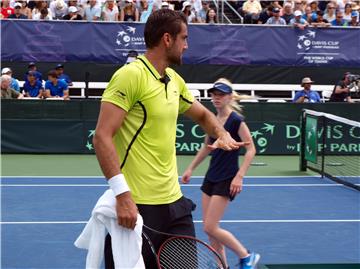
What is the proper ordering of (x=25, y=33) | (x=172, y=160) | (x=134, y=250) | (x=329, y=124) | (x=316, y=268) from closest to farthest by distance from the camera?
(x=134, y=250) < (x=172, y=160) < (x=316, y=268) < (x=329, y=124) < (x=25, y=33)

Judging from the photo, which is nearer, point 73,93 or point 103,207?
point 103,207

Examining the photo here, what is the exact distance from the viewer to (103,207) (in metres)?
3.79

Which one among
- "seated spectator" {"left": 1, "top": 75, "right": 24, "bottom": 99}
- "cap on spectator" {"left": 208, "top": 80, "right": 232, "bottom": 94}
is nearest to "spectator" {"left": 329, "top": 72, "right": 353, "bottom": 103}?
"seated spectator" {"left": 1, "top": 75, "right": 24, "bottom": 99}

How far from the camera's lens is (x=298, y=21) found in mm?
19812

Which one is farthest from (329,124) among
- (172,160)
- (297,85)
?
(172,160)

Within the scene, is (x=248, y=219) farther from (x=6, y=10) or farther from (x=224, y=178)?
(x=6, y=10)

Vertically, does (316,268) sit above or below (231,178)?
below

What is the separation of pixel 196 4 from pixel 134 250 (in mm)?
16913

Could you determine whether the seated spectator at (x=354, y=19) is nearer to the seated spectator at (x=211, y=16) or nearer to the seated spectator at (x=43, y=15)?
the seated spectator at (x=211, y=16)

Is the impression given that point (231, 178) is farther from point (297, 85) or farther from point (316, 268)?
point (297, 85)

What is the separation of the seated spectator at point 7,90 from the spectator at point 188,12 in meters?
4.95

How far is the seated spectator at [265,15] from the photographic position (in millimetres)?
20366

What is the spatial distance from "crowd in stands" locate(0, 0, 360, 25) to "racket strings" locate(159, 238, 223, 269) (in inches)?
582

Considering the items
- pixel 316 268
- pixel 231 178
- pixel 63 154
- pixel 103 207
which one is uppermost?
pixel 103 207
